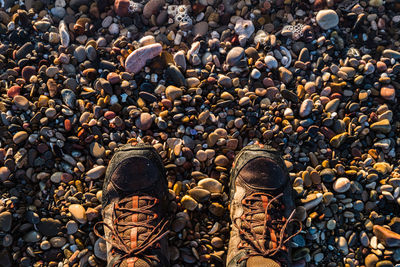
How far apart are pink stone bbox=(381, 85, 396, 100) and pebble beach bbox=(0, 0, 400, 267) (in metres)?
0.01

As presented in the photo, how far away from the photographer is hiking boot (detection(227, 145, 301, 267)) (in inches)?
82.2

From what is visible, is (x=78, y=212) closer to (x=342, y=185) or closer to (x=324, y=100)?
(x=342, y=185)

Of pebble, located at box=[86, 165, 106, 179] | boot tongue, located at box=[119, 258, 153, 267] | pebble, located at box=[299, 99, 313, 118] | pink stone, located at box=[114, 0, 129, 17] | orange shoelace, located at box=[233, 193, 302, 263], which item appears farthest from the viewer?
pink stone, located at box=[114, 0, 129, 17]

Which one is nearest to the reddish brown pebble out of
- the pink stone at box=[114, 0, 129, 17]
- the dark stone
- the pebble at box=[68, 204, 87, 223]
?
the pebble at box=[68, 204, 87, 223]

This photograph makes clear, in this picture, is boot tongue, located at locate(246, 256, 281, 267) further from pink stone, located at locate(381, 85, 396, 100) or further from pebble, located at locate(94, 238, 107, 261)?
pink stone, located at locate(381, 85, 396, 100)

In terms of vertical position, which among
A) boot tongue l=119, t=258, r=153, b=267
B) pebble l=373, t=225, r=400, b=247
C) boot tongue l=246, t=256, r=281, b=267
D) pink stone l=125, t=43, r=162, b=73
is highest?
pink stone l=125, t=43, r=162, b=73

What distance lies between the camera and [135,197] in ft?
7.07

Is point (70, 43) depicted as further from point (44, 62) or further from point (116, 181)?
point (116, 181)

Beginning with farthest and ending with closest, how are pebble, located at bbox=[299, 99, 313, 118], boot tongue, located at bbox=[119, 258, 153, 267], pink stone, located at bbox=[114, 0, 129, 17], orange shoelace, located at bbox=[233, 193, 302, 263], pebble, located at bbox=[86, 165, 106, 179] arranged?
pink stone, located at bbox=[114, 0, 129, 17] → pebble, located at bbox=[299, 99, 313, 118] → pebble, located at bbox=[86, 165, 106, 179] → orange shoelace, located at bbox=[233, 193, 302, 263] → boot tongue, located at bbox=[119, 258, 153, 267]

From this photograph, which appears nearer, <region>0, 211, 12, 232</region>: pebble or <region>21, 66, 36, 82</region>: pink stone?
<region>0, 211, 12, 232</region>: pebble

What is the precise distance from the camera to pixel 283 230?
207cm

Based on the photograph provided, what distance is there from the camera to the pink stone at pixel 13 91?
7.75 ft

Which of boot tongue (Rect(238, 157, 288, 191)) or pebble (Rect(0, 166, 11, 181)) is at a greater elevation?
pebble (Rect(0, 166, 11, 181))

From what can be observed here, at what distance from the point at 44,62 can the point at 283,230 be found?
2085 millimetres
